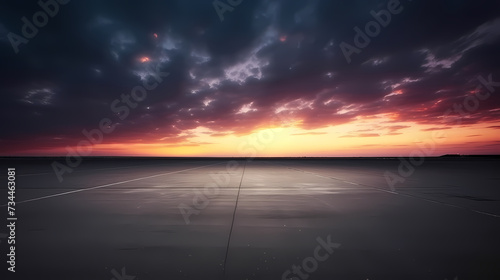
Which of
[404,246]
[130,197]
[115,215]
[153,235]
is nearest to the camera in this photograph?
[404,246]

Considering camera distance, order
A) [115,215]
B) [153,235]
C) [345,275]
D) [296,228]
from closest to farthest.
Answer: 1. [345,275]
2. [153,235]
3. [296,228]
4. [115,215]

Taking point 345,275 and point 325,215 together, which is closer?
point 345,275

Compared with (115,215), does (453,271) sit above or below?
below

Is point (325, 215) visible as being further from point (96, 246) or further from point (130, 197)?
point (130, 197)

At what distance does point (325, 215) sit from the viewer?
7008 millimetres

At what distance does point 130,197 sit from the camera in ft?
32.2

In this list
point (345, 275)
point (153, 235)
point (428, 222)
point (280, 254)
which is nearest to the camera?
point (345, 275)

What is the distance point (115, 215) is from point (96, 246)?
2.49m

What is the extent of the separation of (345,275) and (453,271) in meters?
1.46

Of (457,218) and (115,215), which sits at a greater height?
(115,215)

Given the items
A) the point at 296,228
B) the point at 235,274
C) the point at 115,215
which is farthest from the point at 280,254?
the point at 115,215

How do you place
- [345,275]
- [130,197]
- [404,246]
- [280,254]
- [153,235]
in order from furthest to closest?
[130,197] → [153,235] → [404,246] → [280,254] → [345,275]

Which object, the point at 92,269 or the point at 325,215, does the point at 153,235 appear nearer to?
the point at 92,269

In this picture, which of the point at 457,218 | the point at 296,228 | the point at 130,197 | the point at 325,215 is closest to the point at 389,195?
the point at 457,218
